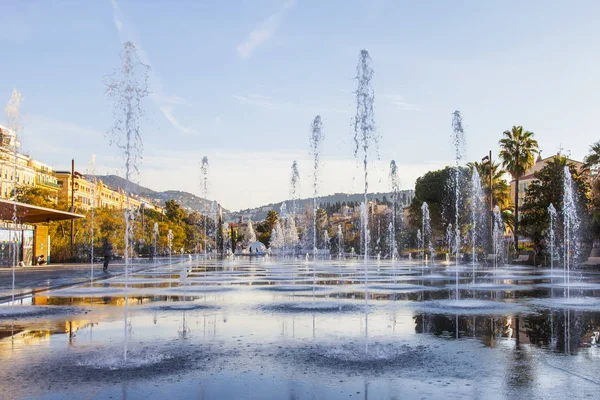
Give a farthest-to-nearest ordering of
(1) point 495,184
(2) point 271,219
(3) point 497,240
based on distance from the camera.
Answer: (2) point 271,219 < (1) point 495,184 < (3) point 497,240

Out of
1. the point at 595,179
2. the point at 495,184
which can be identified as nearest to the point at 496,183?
the point at 495,184

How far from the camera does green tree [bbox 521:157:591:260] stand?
42.3 m

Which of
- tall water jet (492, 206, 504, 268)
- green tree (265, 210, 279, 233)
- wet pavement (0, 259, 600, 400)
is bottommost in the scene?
wet pavement (0, 259, 600, 400)

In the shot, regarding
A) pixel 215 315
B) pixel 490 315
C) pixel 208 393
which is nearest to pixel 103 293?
pixel 215 315

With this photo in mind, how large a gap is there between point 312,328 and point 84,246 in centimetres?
5181

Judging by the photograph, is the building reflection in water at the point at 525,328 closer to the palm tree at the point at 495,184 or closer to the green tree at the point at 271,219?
the palm tree at the point at 495,184

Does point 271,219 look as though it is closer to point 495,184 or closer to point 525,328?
point 495,184

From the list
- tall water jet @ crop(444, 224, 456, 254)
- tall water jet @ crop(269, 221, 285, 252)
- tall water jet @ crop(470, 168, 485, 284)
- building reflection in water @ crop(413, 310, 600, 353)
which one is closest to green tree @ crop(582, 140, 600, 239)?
tall water jet @ crop(470, 168, 485, 284)

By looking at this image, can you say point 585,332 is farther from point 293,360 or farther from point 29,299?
point 29,299

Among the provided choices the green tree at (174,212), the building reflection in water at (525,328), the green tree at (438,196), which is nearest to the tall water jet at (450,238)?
the green tree at (438,196)

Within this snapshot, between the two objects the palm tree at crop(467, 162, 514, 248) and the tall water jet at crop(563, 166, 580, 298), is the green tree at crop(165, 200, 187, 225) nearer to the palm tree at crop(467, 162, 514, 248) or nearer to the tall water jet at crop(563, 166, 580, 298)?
the palm tree at crop(467, 162, 514, 248)

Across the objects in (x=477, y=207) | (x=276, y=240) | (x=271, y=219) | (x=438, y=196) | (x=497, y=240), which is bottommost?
(x=276, y=240)

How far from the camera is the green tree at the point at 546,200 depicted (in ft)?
139

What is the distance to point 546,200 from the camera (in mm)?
42688
